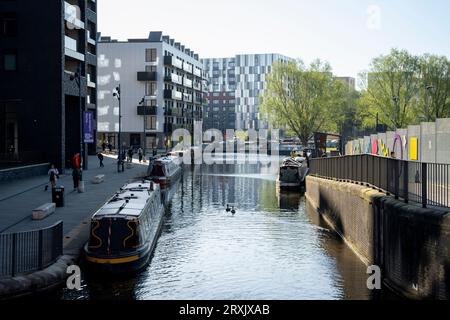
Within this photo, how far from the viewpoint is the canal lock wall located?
48.7 ft

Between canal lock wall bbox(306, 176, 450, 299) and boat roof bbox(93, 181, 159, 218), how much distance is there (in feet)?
27.8

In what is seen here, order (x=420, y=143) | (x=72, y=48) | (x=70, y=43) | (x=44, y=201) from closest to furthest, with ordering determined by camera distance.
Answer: (x=44, y=201)
(x=420, y=143)
(x=70, y=43)
(x=72, y=48)

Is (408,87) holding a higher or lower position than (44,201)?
higher

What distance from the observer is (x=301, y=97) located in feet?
309

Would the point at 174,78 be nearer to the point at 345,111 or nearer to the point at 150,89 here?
the point at 150,89

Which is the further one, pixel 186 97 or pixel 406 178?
pixel 186 97

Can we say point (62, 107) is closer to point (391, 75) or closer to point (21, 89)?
point (21, 89)

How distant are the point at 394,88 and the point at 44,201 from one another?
63560mm

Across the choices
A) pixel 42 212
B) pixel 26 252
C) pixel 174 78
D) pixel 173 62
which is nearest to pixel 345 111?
pixel 174 78

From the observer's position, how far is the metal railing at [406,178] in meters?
17.0

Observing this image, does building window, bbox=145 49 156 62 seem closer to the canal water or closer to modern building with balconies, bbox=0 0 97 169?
modern building with balconies, bbox=0 0 97 169
